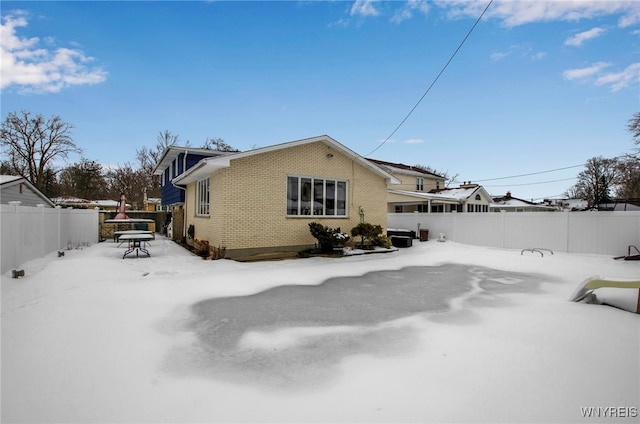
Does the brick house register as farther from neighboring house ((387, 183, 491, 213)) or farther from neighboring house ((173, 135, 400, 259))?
neighboring house ((387, 183, 491, 213))

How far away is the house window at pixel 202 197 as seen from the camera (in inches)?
478

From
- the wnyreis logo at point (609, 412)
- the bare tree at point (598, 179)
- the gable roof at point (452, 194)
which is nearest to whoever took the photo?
the wnyreis logo at point (609, 412)

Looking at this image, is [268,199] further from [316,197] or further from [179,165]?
[179,165]

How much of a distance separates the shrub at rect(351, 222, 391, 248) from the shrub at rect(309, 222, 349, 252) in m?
1.30

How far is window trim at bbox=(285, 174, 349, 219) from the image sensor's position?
11421mm

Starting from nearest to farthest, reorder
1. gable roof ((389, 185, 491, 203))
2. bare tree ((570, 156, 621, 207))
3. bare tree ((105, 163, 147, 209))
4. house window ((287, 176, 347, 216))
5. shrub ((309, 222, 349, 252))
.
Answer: shrub ((309, 222, 349, 252))
house window ((287, 176, 347, 216))
gable roof ((389, 185, 491, 203))
bare tree ((105, 163, 147, 209))
bare tree ((570, 156, 621, 207))

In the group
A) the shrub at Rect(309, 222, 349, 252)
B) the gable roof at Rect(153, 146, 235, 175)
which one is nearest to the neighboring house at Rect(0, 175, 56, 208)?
the gable roof at Rect(153, 146, 235, 175)

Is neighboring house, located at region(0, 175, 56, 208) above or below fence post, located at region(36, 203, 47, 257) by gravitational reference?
above

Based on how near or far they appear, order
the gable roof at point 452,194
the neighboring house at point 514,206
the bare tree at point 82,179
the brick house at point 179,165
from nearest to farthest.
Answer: the brick house at point 179,165 → the gable roof at point 452,194 → the neighboring house at point 514,206 → the bare tree at point 82,179

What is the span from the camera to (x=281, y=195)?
1100 centimetres

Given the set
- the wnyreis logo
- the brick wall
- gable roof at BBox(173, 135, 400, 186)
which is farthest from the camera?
the brick wall

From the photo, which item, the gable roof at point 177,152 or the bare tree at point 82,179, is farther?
the bare tree at point 82,179

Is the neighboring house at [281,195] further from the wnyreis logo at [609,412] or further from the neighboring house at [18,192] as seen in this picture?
the neighboring house at [18,192]

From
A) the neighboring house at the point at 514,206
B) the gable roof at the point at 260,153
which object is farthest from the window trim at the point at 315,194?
the neighboring house at the point at 514,206
